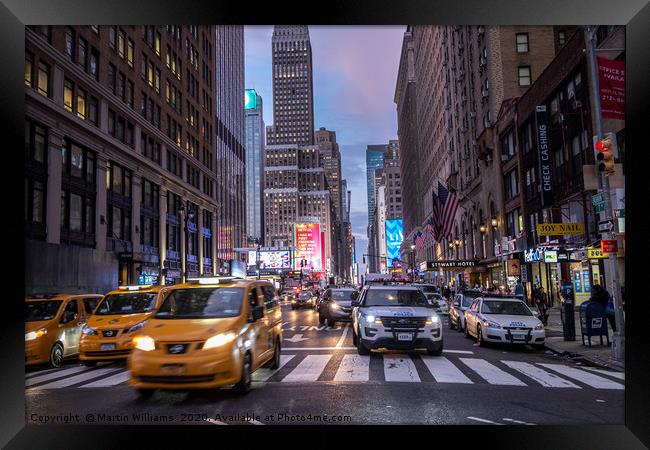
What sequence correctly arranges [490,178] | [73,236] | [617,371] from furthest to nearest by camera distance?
[490,178] → [73,236] → [617,371]

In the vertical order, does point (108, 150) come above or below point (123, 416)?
above

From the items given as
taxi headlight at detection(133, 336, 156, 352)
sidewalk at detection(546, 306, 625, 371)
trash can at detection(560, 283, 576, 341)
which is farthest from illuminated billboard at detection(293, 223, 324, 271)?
taxi headlight at detection(133, 336, 156, 352)

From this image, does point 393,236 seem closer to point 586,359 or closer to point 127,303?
point 586,359

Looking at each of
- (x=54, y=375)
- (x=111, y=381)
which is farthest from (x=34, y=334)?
(x=111, y=381)

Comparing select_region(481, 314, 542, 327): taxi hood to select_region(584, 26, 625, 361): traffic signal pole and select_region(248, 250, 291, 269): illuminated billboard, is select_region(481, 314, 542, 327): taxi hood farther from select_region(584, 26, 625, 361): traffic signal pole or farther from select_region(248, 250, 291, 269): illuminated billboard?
select_region(248, 250, 291, 269): illuminated billboard

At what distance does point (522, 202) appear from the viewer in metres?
38.5

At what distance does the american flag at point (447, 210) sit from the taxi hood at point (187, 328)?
3909 centimetres

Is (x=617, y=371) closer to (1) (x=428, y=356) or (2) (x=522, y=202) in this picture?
(1) (x=428, y=356)

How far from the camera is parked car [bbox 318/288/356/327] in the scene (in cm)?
2333

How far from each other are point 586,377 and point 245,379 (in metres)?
7.18

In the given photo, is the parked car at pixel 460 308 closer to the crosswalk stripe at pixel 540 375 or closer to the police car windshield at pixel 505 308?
the police car windshield at pixel 505 308
